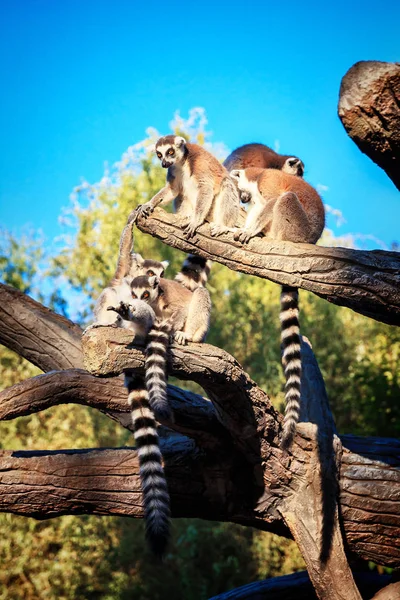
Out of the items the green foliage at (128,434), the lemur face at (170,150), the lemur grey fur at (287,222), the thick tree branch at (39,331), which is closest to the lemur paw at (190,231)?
the lemur grey fur at (287,222)

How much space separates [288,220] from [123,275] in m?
1.52

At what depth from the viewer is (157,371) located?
4113 mm

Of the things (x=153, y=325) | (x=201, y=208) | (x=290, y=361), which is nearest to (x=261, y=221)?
(x=201, y=208)

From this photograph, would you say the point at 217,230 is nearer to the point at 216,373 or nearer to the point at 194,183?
the point at 194,183

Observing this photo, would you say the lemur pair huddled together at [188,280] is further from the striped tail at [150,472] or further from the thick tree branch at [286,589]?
the thick tree branch at [286,589]

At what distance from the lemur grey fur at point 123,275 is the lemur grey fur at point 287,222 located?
0.92m

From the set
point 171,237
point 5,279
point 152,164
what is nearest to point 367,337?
point 152,164

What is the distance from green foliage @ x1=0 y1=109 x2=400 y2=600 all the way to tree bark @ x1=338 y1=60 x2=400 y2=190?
752 cm

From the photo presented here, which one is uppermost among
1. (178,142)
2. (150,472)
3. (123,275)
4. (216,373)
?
(178,142)

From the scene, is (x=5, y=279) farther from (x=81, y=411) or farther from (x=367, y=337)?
(x=367, y=337)

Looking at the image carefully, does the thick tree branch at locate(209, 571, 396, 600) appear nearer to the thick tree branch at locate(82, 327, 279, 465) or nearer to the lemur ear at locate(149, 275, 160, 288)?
the thick tree branch at locate(82, 327, 279, 465)

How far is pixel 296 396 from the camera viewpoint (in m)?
4.82

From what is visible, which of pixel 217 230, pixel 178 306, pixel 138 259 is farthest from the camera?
pixel 138 259

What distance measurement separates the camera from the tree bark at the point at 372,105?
121 inches
